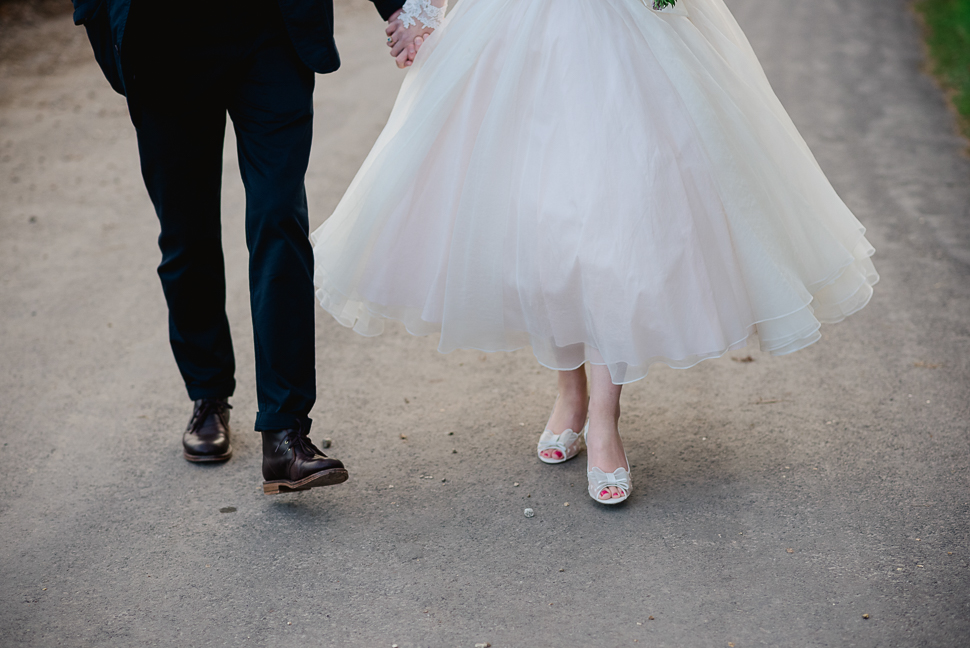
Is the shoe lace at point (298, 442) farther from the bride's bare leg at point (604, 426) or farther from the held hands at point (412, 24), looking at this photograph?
the held hands at point (412, 24)

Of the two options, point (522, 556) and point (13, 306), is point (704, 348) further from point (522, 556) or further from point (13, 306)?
point (13, 306)

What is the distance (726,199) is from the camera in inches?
99.0

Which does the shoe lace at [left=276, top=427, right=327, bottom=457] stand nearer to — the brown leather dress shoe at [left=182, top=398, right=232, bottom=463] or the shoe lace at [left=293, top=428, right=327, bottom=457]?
the shoe lace at [left=293, top=428, right=327, bottom=457]

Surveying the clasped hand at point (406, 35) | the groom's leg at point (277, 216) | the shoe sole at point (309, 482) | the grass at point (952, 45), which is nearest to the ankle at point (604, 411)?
the shoe sole at point (309, 482)

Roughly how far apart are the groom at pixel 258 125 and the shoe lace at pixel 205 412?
0.44 m

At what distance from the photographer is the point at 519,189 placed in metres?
2.54

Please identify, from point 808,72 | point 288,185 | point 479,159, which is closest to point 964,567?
point 479,159

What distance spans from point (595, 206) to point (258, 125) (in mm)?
1020

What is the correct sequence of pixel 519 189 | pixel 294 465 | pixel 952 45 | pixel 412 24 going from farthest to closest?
pixel 952 45 < pixel 412 24 < pixel 294 465 < pixel 519 189

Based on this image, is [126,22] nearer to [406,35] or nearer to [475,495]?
[406,35]

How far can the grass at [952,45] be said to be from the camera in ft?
24.5

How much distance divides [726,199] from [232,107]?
147cm

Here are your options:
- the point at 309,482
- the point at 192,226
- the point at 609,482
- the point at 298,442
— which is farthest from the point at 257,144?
the point at 609,482

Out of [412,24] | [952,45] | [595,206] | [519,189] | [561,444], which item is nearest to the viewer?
[595,206]
